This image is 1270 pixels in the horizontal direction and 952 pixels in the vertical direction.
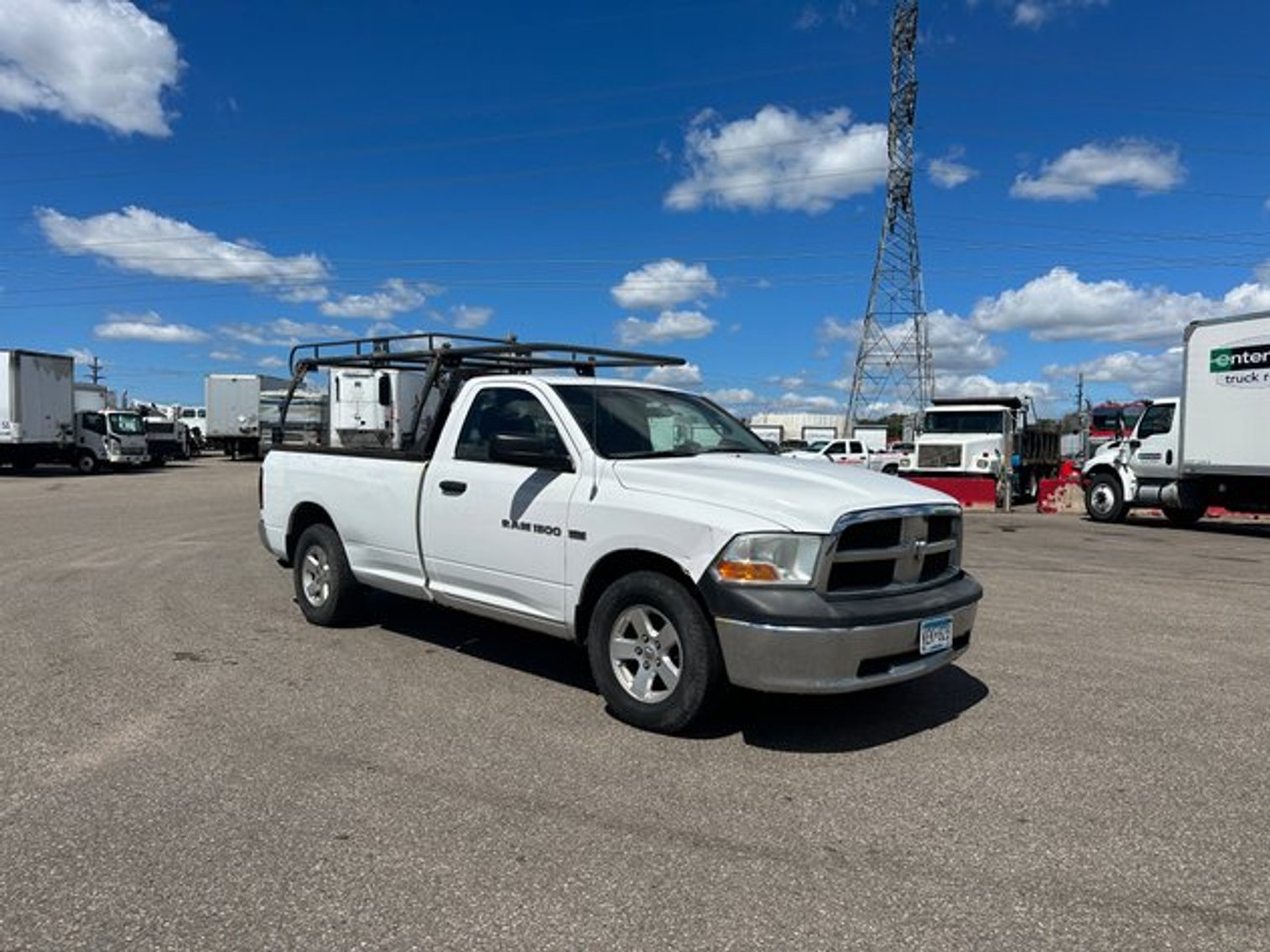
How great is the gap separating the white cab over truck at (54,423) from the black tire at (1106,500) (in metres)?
29.6

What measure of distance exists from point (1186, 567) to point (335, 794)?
1087cm

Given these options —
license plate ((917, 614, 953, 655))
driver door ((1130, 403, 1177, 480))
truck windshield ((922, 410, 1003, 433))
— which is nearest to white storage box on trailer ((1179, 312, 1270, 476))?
driver door ((1130, 403, 1177, 480))

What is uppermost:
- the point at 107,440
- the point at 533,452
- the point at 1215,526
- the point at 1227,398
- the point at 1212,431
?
the point at 1227,398

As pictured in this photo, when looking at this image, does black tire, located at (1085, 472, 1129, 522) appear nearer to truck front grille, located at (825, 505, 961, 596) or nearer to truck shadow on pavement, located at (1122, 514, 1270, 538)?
truck shadow on pavement, located at (1122, 514, 1270, 538)

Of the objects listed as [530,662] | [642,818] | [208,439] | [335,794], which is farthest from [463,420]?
[208,439]

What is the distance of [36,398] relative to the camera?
28359 mm

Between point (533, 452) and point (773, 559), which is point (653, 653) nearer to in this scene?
point (773, 559)

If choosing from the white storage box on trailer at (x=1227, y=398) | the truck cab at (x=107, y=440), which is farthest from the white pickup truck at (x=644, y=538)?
the truck cab at (x=107, y=440)

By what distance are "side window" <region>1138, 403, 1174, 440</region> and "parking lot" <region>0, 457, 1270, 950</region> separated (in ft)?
37.8

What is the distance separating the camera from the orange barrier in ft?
68.9

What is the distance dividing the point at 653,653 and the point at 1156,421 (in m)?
16.1

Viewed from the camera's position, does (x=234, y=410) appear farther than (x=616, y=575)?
Yes

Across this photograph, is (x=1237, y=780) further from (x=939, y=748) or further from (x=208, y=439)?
(x=208, y=439)

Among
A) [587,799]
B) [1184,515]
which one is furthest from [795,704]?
[1184,515]
